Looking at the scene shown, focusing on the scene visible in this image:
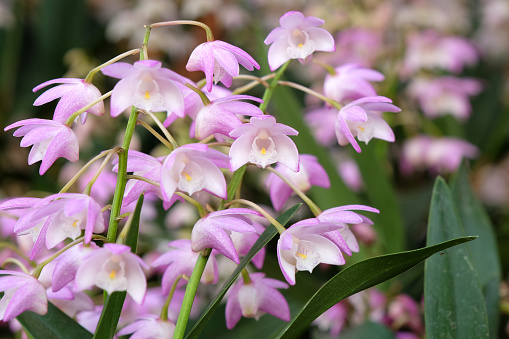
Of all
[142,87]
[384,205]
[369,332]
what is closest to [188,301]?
[142,87]

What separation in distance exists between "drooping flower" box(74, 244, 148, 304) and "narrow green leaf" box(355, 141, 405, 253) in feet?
2.03

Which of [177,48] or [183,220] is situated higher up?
[177,48]

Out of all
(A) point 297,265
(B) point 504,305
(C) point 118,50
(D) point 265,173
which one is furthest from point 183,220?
(C) point 118,50

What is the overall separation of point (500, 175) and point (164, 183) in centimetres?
128

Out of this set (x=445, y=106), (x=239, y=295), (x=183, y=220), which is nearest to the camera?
(x=239, y=295)

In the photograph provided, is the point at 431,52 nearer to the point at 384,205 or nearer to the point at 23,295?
the point at 384,205

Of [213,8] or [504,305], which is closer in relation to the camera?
[504,305]

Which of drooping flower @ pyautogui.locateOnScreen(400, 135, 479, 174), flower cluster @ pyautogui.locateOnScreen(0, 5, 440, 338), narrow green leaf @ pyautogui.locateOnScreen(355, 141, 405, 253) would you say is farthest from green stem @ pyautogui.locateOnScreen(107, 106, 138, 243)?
drooping flower @ pyautogui.locateOnScreen(400, 135, 479, 174)

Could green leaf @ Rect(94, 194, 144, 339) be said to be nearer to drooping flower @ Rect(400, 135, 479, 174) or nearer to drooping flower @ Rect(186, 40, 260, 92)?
drooping flower @ Rect(186, 40, 260, 92)

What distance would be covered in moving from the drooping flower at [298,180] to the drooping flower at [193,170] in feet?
0.36

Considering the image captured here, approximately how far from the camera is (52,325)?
436mm

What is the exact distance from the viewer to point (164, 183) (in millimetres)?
354

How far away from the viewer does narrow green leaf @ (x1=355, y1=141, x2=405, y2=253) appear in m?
0.94

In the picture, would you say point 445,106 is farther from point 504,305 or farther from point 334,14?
point 504,305
